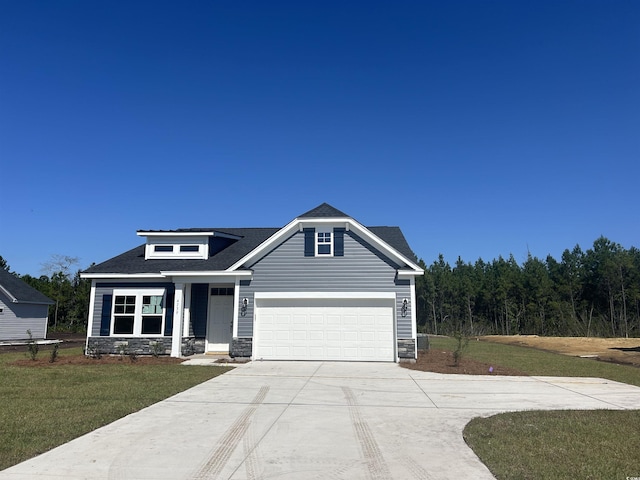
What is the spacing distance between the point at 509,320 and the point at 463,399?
155 ft

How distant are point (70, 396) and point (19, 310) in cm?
2623

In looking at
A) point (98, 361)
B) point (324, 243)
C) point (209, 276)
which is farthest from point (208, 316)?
point (324, 243)

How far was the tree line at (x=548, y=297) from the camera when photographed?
146 feet

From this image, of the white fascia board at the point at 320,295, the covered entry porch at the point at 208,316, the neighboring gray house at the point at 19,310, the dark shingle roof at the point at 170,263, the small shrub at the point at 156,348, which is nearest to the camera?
the white fascia board at the point at 320,295

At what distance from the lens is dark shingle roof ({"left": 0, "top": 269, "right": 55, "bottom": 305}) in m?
29.6

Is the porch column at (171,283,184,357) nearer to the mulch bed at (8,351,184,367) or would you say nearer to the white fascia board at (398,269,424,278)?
the mulch bed at (8,351,184,367)

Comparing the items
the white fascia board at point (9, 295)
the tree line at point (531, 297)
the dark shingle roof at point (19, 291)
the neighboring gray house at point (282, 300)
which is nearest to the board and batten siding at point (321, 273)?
the neighboring gray house at point (282, 300)

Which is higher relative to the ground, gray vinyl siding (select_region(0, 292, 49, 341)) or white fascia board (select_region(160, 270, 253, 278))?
white fascia board (select_region(160, 270, 253, 278))

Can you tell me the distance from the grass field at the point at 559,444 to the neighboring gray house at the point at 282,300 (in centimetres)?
864

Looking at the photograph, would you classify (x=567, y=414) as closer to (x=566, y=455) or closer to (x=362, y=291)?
(x=566, y=455)

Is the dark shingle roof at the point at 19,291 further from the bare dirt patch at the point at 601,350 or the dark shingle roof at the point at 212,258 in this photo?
the bare dirt patch at the point at 601,350

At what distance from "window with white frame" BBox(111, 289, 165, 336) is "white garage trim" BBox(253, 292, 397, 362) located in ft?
14.0

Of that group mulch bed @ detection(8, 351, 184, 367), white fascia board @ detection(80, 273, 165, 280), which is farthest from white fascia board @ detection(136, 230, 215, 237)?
mulch bed @ detection(8, 351, 184, 367)

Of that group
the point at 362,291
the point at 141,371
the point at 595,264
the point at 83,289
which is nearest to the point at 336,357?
the point at 362,291
